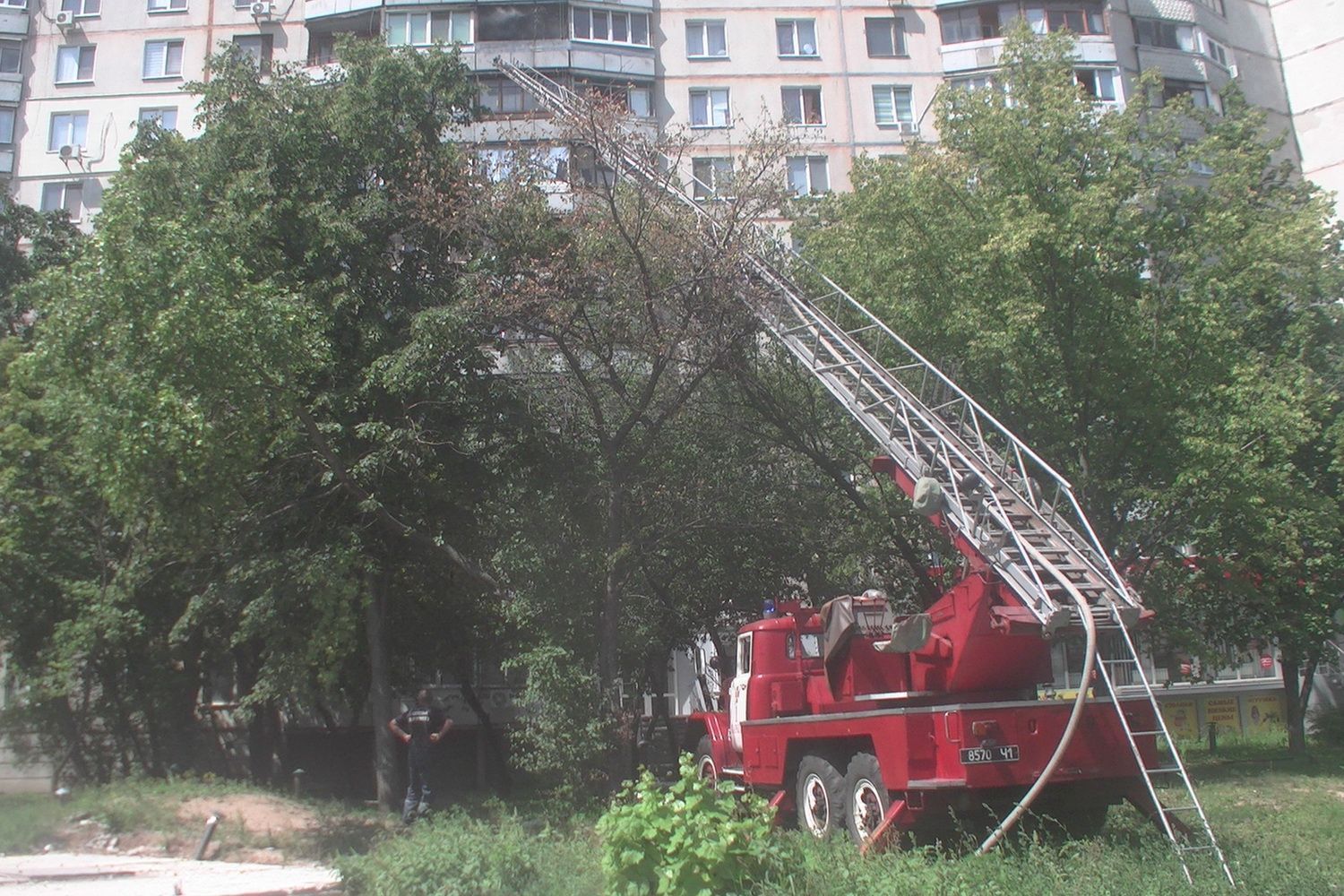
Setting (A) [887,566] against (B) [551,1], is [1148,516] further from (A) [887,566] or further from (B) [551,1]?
(B) [551,1]

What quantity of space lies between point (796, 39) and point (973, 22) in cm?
565

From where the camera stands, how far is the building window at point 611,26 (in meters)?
30.6

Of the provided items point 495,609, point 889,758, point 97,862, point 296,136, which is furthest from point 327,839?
point 296,136

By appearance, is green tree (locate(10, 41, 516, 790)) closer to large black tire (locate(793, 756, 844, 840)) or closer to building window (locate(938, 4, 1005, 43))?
large black tire (locate(793, 756, 844, 840))

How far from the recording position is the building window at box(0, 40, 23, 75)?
32.2m

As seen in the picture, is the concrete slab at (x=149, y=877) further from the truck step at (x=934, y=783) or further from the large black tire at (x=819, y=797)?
the truck step at (x=934, y=783)

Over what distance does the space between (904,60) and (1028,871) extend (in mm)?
30022

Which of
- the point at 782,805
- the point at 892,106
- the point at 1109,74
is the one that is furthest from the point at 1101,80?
the point at 782,805

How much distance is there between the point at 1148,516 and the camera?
56.6 feet

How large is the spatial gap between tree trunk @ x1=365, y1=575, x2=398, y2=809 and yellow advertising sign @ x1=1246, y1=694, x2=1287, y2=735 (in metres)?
24.9

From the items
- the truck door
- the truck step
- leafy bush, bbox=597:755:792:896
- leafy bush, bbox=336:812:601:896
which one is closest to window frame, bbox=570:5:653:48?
the truck door

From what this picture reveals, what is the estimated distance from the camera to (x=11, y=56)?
32.2 metres

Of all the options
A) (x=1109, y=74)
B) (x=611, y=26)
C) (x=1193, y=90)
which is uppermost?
(x=611, y=26)

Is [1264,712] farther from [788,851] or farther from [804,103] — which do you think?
[788,851]
